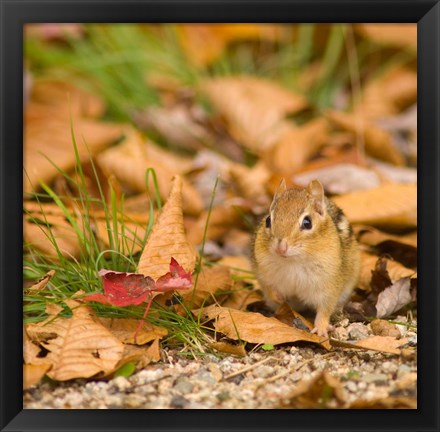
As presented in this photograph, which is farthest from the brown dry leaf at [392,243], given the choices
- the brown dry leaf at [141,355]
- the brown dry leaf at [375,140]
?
the brown dry leaf at [141,355]

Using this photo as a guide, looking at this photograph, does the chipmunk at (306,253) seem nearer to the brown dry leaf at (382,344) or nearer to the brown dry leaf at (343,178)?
the brown dry leaf at (382,344)

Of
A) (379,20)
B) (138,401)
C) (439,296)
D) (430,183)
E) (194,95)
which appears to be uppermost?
(194,95)

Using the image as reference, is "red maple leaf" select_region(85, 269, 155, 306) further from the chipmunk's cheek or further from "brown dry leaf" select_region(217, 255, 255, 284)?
"brown dry leaf" select_region(217, 255, 255, 284)

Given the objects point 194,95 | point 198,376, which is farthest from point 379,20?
point 194,95

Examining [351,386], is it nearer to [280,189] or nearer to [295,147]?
[280,189]

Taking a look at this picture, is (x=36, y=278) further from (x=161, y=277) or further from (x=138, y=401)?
(x=138, y=401)

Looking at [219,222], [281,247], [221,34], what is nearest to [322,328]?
[281,247]
